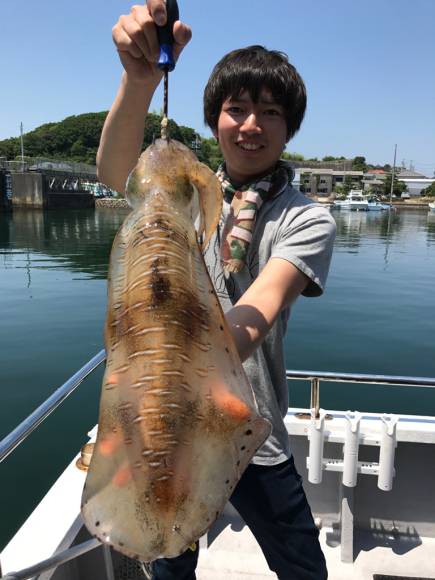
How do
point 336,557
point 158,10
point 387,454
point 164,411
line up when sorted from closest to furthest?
point 164,411, point 158,10, point 387,454, point 336,557

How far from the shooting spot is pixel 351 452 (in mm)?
4035

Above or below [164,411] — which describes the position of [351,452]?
below

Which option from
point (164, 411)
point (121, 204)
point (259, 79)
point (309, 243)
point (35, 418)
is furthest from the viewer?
point (121, 204)

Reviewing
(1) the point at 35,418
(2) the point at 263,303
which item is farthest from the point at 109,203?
(2) the point at 263,303

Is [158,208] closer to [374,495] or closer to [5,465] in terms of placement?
[374,495]

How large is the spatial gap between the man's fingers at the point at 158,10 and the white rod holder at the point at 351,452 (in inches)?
134

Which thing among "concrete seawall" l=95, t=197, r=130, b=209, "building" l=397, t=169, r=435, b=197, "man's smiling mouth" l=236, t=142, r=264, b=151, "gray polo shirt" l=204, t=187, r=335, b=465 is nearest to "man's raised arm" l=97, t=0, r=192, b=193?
"man's smiling mouth" l=236, t=142, r=264, b=151

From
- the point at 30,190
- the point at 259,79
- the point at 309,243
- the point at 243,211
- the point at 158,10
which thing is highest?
the point at 158,10

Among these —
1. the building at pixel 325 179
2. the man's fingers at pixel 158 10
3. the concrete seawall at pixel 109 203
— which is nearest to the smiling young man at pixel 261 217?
the man's fingers at pixel 158 10

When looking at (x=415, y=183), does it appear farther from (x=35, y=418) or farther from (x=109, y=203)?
(x=35, y=418)

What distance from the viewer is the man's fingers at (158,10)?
175 cm

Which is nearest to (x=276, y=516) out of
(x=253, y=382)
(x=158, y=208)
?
(x=253, y=382)

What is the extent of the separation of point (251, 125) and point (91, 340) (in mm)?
12635

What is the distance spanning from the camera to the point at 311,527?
2.50 meters
